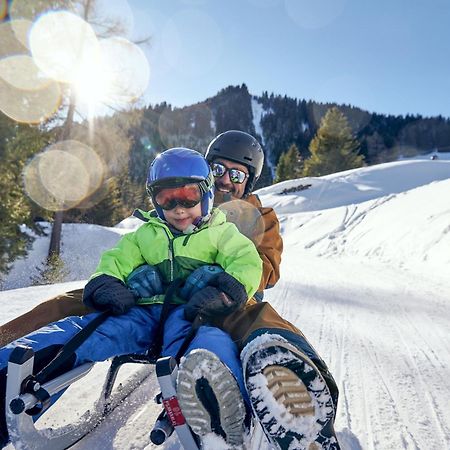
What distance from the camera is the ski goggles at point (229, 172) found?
139 inches

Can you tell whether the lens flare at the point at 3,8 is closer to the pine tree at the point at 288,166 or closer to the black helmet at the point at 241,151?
the black helmet at the point at 241,151

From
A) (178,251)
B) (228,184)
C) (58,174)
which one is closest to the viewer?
(178,251)

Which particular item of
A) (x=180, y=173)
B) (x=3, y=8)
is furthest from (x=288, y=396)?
(x=3, y=8)

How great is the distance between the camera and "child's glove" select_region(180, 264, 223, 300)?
206cm

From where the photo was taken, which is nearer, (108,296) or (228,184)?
(108,296)

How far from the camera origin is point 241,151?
360 cm

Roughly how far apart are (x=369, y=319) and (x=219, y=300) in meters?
2.94

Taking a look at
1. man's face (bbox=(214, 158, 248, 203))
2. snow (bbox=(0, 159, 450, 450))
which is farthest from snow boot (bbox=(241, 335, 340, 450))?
man's face (bbox=(214, 158, 248, 203))

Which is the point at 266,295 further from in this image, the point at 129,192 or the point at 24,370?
the point at 129,192

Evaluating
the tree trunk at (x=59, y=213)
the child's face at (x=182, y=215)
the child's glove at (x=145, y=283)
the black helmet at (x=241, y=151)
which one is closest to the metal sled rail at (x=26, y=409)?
the child's glove at (x=145, y=283)

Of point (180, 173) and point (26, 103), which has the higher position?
point (26, 103)

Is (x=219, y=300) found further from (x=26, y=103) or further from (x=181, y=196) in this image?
(x=26, y=103)

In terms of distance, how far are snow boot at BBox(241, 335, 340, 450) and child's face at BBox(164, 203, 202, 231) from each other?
3.43 feet

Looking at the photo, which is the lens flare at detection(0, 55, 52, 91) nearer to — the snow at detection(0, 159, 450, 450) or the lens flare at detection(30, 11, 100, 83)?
the lens flare at detection(30, 11, 100, 83)
